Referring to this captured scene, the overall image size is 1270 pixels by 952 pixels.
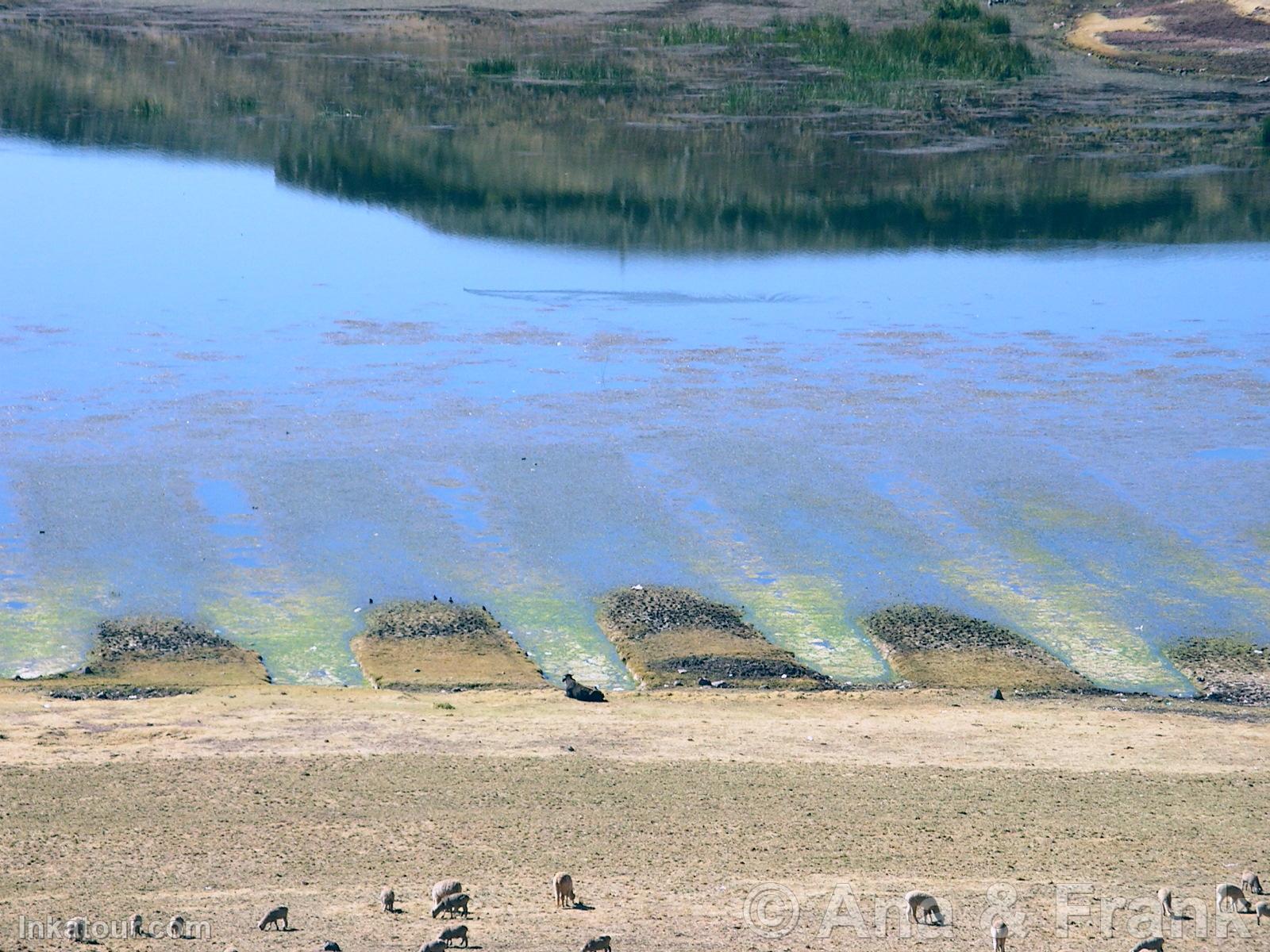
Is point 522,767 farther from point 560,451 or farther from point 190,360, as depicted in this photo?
point 190,360

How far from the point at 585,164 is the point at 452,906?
110 feet

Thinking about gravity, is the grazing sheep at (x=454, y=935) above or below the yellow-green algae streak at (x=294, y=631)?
above

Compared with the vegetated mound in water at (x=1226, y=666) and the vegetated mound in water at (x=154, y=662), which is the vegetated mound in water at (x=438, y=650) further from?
the vegetated mound in water at (x=1226, y=666)

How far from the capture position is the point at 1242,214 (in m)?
40.6

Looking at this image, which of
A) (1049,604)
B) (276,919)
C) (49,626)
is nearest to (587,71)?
(1049,604)

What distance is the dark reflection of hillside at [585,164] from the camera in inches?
1513

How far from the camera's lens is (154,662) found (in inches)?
695

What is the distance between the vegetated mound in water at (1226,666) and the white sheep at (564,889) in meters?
8.92

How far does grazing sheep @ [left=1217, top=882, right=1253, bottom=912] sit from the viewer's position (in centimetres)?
1112

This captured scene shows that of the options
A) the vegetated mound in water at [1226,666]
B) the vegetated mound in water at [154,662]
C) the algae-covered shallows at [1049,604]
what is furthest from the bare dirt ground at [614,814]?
the algae-covered shallows at [1049,604]

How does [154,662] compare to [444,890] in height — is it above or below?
below

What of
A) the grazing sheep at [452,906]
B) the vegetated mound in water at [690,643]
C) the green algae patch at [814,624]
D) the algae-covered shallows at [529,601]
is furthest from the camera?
the green algae patch at [814,624]

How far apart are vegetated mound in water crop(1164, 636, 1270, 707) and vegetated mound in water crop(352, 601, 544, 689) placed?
6.53 meters

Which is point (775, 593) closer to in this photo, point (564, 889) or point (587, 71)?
point (564, 889)
